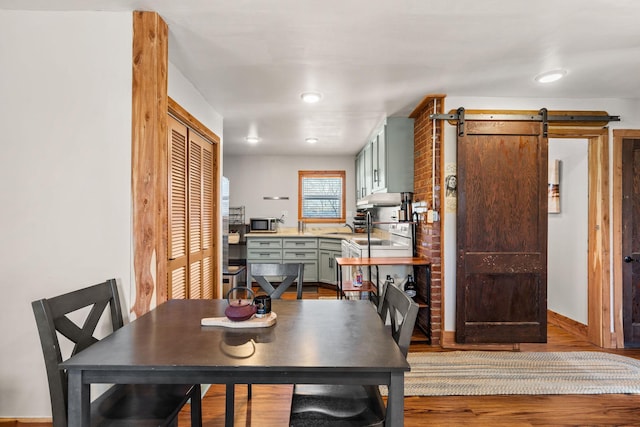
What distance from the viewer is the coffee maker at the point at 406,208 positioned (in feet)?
13.0

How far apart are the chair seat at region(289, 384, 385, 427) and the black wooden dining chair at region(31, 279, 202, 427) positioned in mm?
493

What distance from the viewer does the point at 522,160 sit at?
3.21 m

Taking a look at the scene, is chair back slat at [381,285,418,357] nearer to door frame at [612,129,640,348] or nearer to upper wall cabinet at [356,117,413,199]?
upper wall cabinet at [356,117,413,199]

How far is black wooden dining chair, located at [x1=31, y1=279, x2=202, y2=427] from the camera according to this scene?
4.22ft

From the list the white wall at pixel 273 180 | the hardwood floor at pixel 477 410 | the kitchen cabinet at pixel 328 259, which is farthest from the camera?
the white wall at pixel 273 180

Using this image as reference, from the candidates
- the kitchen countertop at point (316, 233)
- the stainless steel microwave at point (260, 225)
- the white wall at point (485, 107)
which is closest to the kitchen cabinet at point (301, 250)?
the kitchen countertop at point (316, 233)

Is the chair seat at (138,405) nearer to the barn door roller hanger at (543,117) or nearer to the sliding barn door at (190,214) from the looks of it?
the sliding barn door at (190,214)

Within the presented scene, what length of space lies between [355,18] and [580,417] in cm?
271

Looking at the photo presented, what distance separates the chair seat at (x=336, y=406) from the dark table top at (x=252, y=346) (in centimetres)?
28

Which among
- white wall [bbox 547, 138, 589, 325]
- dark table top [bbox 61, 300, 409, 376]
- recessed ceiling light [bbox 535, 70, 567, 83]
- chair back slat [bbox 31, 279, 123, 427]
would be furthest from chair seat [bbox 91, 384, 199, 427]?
white wall [bbox 547, 138, 589, 325]

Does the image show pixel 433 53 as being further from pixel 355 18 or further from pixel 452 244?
pixel 452 244

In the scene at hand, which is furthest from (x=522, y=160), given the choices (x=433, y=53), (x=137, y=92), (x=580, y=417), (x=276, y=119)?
(x=137, y=92)

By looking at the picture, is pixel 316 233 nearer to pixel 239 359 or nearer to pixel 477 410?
pixel 477 410

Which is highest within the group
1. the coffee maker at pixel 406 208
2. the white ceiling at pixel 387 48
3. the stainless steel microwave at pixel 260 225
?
the white ceiling at pixel 387 48
